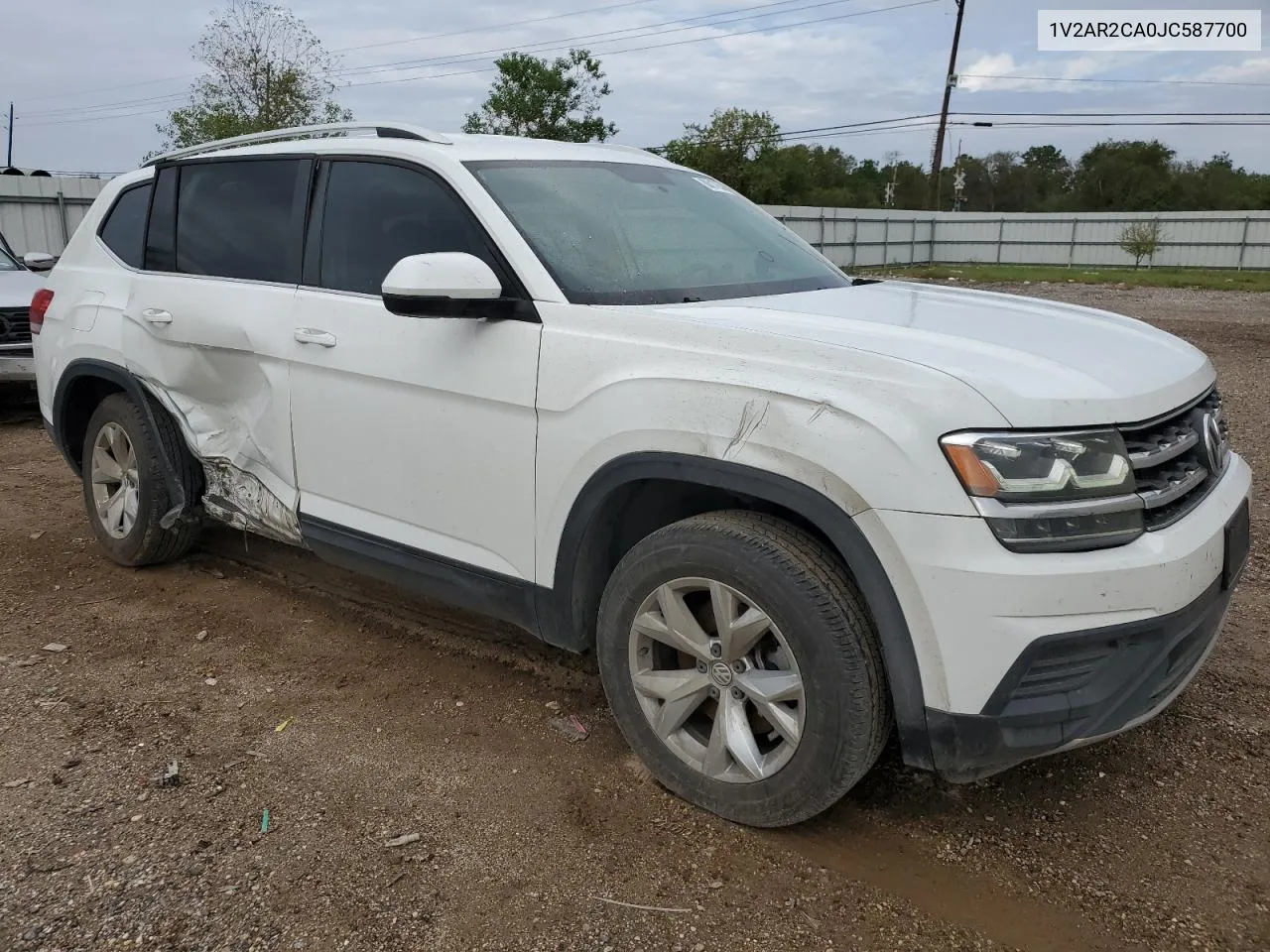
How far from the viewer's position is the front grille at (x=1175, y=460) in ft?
7.65

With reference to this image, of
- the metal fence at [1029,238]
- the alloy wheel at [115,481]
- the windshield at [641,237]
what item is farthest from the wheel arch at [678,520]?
the metal fence at [1029,238]

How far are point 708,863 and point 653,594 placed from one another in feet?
2.32

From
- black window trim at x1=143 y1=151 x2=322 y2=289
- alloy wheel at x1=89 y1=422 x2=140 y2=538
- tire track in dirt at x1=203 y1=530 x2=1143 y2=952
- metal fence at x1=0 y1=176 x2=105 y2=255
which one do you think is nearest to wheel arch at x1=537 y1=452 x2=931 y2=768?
tire track in dirt at x1=203 y1=530 x2=1143 y2=952

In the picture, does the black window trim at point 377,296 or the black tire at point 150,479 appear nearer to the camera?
the black window trim at point 377,296

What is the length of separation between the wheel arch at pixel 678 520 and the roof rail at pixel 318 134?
4.88 ft

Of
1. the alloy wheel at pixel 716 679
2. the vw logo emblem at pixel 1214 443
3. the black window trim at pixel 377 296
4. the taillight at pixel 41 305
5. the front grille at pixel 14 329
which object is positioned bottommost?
the alloy wheel at pixel 716 679

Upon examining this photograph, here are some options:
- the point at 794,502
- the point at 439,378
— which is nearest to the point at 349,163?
the point at 439,378

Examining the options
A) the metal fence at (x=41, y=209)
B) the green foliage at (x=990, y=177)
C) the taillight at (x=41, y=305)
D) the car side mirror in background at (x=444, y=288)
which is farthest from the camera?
the green foliage at (x=990, y=177)

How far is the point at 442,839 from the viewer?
2.71m

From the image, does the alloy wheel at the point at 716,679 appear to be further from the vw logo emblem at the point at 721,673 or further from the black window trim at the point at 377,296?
the black window trim at the point at 377,296

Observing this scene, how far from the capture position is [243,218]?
13.1ft

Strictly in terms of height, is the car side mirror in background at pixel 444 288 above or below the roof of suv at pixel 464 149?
below

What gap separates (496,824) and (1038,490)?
1677 millimetres

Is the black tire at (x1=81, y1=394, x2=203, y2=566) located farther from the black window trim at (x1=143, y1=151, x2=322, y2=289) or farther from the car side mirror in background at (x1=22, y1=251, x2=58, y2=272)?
the car side mirror in background at (x1=22, y1=251, x2=58, y2=272)
